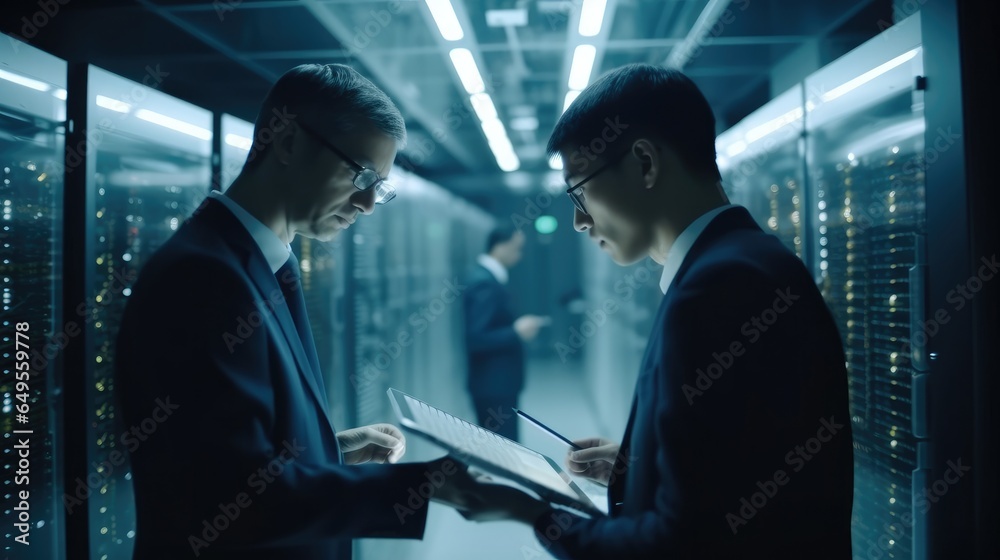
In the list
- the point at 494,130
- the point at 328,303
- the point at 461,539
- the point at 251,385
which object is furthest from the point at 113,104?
the point at 461,539

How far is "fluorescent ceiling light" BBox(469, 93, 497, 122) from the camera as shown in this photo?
124 inches

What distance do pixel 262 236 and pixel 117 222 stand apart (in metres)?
0.96

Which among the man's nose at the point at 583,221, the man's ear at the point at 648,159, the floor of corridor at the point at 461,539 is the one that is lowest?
the floor of corridor at the point at 461,539

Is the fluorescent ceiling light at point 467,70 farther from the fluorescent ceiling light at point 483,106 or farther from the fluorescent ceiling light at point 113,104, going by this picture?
the fluorescent ceiling light at point 113,104

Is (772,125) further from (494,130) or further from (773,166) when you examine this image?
(494,130)

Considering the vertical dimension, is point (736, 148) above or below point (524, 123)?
below

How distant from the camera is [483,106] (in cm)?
337

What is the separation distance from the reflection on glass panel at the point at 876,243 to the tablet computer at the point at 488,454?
3.59ft

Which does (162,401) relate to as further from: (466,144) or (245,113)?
(466,144)

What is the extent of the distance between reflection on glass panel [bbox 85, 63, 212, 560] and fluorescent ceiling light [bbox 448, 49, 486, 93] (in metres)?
1.04

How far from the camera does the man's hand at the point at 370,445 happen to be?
4.71 ft

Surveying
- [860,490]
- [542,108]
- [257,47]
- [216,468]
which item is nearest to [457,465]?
[216,468]

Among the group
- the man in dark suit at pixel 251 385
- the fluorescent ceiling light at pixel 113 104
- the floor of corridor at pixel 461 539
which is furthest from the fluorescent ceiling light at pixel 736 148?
the fluorescent ceiling light at pixel 113 104

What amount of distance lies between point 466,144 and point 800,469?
561 cm
